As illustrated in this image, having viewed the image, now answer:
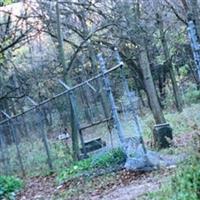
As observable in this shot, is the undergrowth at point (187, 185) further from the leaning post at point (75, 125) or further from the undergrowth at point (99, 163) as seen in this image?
the leaning post at point (75, 125)

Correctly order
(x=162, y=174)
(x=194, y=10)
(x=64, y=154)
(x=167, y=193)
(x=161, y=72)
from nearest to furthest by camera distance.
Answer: (x=167, y=193) < (x=162, y=174) < (x=194, y=10) < (x=64, y=154) < (x=161, y=72)

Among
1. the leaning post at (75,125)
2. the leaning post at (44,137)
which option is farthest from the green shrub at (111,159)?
the leaning post at (44,137)

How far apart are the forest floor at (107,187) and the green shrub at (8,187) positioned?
0.80 ft

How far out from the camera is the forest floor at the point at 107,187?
27.5ft

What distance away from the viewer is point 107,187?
9.62 metres

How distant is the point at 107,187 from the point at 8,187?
3.39 m

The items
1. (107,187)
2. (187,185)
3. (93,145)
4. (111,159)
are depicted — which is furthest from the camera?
(93,145)

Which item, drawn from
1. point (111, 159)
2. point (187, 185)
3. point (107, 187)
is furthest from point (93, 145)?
point (187, 185)

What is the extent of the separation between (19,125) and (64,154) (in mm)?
2187

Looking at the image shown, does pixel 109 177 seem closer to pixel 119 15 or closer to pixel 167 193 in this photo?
pixel 167 193

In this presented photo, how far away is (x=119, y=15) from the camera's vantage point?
17094mm

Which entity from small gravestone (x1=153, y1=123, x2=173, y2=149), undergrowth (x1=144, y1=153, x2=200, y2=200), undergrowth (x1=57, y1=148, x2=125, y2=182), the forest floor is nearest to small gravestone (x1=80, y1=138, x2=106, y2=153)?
undergrowth (x1=57, y1=148, x2=125, y2=182)

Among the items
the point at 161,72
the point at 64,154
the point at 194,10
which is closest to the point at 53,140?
the point at 64,154

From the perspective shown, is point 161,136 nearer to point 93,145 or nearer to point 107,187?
point 93,145
